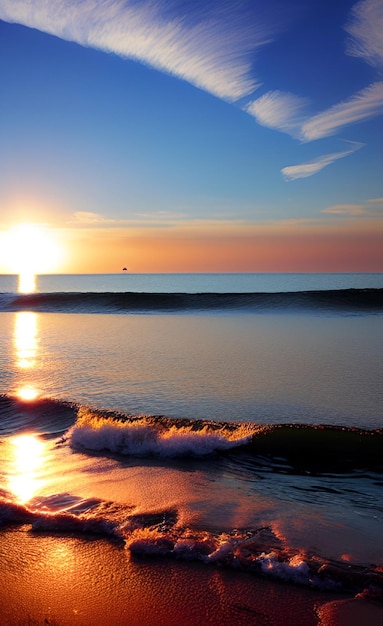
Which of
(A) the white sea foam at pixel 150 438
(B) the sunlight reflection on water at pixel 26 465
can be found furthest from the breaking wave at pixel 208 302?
(B) the sunlight reflection on water at pixel 26 465

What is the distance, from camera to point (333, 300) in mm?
37969

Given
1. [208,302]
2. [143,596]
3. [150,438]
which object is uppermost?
[208,302]

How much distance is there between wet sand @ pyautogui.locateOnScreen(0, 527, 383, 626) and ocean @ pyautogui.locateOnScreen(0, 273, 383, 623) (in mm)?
171

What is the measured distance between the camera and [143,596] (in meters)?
3.85

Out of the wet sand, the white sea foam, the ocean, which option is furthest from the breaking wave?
the wet sand

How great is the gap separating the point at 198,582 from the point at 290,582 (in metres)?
0.76

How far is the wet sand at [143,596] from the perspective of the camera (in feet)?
11.7

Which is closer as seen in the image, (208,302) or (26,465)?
(26,465)

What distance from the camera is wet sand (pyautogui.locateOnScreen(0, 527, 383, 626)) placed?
140 inches

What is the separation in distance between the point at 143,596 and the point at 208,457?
3405 mm

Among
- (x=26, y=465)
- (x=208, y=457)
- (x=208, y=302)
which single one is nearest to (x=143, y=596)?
(x=208, y=457)

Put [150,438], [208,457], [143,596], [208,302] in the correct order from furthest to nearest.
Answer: [208,302] < [150,438] < [208,457] < [143,596]

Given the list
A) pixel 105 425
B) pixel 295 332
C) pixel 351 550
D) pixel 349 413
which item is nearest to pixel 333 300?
pixel 295 332

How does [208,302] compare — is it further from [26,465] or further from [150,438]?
[26,465]
